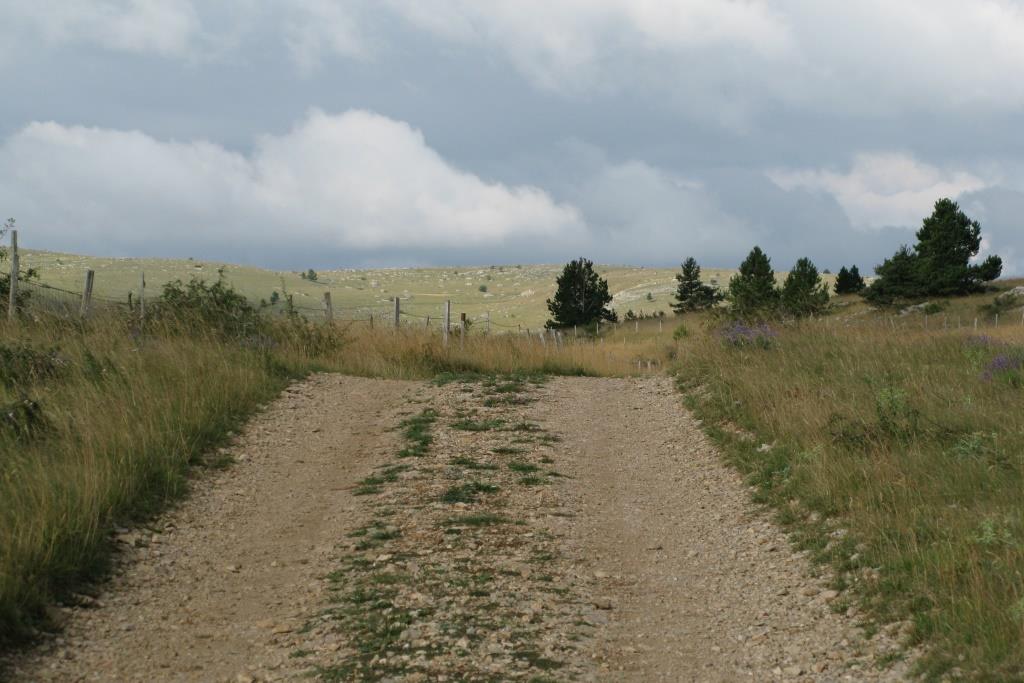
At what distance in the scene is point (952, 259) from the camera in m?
60.1

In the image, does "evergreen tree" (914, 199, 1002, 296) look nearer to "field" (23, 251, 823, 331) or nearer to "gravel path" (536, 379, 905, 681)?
"field" (23, 251, 823, 331)

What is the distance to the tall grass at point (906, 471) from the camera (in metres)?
5.66

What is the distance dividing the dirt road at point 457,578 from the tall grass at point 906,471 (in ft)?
1.20

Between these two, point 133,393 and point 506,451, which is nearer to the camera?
point 133,393

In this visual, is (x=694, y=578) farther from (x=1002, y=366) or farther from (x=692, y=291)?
(x=692, y=291)

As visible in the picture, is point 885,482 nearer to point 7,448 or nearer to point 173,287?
point 7,448

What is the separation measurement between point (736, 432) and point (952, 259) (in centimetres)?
5517

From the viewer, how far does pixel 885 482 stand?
26.8ft

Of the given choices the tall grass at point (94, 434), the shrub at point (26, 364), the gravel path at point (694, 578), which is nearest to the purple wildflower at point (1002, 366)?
the gravel path at point (694, 578)

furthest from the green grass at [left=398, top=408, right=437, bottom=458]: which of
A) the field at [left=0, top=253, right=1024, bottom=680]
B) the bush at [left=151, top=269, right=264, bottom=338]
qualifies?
the bush at [left=151, top=269, right=264, bottom=338]

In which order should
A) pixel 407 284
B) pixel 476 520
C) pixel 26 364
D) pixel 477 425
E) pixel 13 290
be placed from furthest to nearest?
1. pixel 407 284
2. pixel 13 290
3. pixel 477 425
4. pixel 26 364
5. pixel 476 520

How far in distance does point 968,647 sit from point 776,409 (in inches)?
263

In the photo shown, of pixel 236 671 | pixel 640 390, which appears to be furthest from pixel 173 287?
pixel 236 671

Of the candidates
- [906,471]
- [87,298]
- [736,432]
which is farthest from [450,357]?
[906,471]
